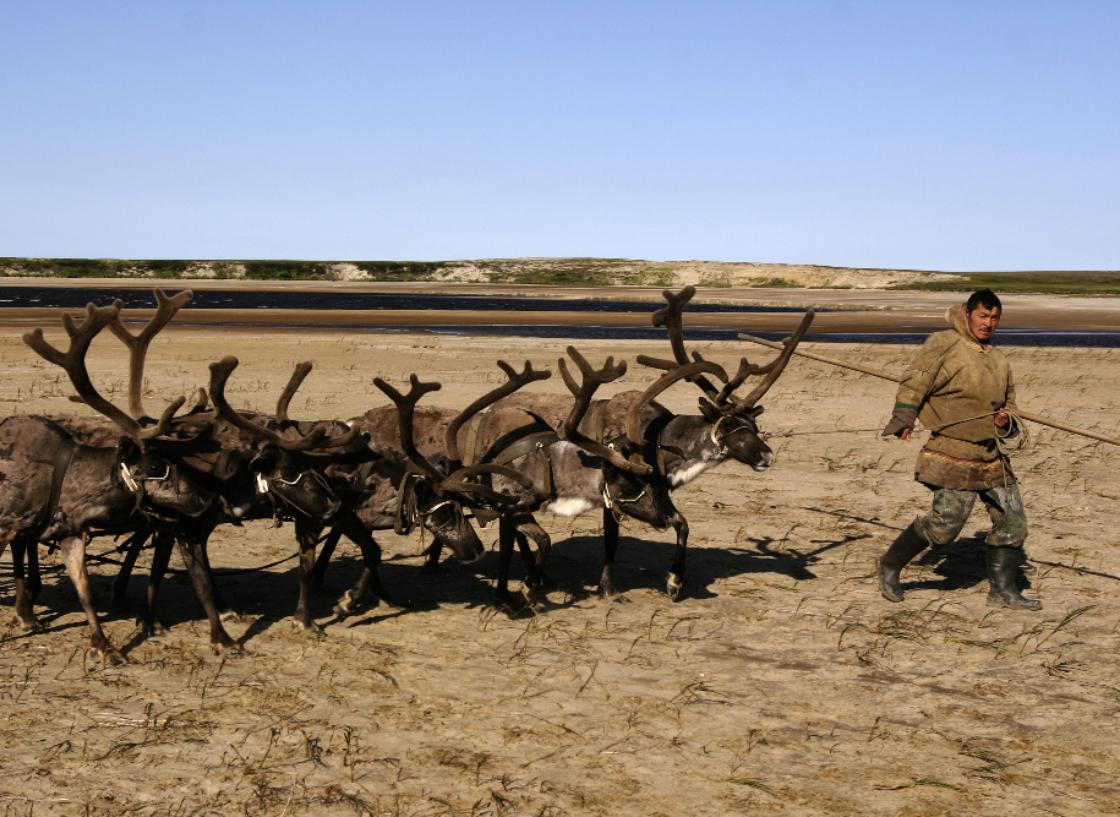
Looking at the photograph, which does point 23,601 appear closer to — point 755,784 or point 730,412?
point 755,784

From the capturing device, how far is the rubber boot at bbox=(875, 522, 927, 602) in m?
11.1

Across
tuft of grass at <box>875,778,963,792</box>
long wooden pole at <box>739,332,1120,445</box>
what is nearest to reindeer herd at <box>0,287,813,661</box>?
long wooden pole at <box>739,332,1120,445</box>

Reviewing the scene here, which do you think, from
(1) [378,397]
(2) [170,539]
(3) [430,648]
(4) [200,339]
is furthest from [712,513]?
(4) [200,339]

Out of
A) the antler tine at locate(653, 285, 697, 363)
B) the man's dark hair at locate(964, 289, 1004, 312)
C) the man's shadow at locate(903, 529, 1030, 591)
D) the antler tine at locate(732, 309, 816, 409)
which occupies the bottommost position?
the man's shadow at locate(903, 529, 1030, 591)

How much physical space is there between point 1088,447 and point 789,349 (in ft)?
35.4

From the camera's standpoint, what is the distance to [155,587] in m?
10.1

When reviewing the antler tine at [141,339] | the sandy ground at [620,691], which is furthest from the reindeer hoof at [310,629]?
the antler tine at [141,339]

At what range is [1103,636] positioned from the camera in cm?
1019

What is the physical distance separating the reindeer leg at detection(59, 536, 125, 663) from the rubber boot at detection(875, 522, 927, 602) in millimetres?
7001

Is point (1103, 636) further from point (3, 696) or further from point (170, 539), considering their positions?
point (3, 696)

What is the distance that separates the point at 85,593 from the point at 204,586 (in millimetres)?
922

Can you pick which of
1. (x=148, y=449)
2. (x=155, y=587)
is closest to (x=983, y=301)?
(x=148, y=449)

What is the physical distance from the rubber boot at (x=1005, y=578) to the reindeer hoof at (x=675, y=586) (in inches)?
115

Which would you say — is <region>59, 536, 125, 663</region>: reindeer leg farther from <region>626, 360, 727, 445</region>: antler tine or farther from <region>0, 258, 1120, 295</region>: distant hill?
<region>0, 258, 1120, 295</region>: distant hill
